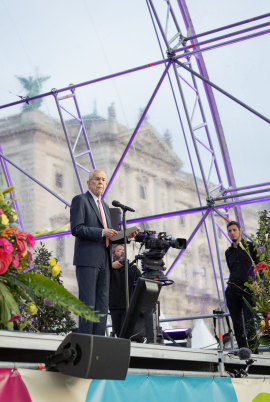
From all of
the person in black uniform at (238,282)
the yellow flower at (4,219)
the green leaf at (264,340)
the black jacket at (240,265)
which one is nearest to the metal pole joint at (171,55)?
the person in black uniform at (238,282)

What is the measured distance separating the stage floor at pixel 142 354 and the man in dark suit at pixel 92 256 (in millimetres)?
360

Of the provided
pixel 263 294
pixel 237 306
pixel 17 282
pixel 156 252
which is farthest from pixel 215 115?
pixel 17 282

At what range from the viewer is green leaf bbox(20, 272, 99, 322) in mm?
1557

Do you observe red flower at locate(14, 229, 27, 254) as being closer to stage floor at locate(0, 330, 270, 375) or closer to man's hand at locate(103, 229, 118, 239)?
stage floor at locate(0, 330, 270, 375)

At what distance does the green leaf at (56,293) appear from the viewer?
1557mm

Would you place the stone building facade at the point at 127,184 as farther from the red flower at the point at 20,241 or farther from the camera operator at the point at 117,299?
the red flower at the point at 20,241

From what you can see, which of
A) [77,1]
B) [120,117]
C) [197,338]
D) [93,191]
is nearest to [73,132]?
[120,117]

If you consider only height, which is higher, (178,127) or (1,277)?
(178,127)

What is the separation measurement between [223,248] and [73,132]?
2.72 metres

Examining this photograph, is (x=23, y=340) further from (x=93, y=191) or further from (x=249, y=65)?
(x=249, y=65)

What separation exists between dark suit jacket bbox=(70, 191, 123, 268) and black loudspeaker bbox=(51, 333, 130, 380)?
3.43 ft

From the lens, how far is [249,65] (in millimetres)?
6426

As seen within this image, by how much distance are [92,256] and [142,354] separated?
0.79 metres

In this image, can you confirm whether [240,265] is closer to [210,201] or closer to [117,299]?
[117,299]
